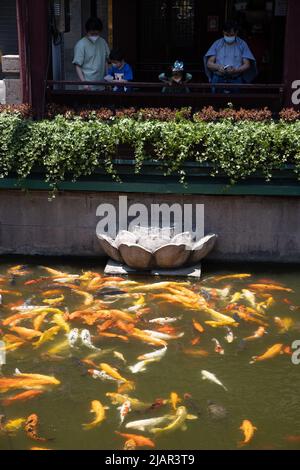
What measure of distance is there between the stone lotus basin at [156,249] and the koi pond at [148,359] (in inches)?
9.1

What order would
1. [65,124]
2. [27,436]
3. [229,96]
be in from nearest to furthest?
1. [27,436]
2. [65,124]
3. [229,96]

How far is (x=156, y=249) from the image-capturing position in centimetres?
870

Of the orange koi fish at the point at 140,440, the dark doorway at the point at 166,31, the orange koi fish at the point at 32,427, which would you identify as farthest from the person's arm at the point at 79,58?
the orange koi fish at the point at 140,440

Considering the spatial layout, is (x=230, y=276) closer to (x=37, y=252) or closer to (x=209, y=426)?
(x=37, y=252)

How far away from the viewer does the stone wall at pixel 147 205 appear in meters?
9.11

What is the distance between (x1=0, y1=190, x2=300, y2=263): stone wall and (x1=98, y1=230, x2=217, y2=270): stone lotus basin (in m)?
0.40

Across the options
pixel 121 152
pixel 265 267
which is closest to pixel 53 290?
pixel 121 152

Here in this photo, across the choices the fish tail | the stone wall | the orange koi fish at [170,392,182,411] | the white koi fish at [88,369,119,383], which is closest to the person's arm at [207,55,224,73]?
the stone wall

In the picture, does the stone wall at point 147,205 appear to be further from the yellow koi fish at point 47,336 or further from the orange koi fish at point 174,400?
the orange koi fish at point 174,400

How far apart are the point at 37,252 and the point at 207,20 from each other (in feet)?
20.3

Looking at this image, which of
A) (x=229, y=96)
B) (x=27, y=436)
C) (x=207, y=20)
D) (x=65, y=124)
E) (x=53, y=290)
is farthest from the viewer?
(x=207, y=20)

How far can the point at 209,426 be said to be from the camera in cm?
575

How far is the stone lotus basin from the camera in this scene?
28.5 ft
